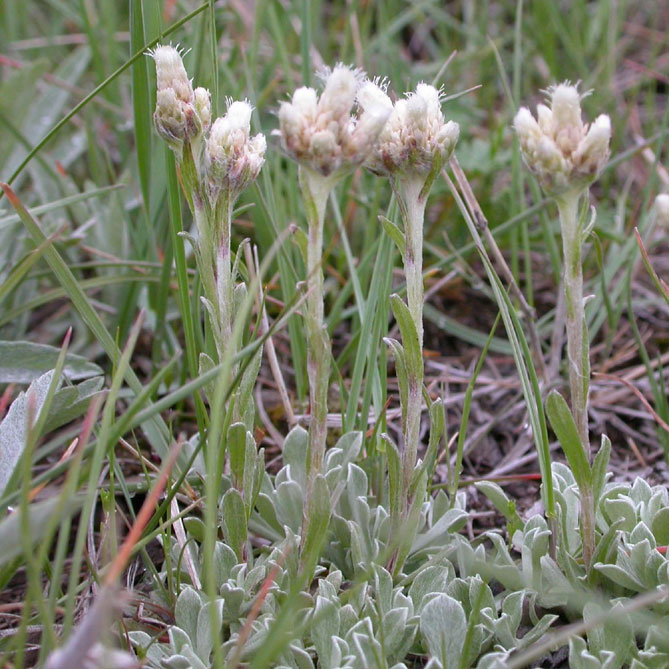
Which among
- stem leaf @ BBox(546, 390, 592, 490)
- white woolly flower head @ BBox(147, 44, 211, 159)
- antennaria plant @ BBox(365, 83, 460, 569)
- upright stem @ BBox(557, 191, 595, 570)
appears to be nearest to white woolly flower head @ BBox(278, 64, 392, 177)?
antennaria plant @ BBox(365, 83, 460, 569)

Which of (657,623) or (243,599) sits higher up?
(243,599)

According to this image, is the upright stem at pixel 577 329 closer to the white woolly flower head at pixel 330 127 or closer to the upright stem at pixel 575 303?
the upright stem at pixel 575 303

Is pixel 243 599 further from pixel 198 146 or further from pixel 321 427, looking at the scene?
pixel 198 146

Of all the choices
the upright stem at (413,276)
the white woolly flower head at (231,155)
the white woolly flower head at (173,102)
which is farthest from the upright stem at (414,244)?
the white woolly flower head at (173,102)

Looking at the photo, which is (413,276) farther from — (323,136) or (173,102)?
(173,102)

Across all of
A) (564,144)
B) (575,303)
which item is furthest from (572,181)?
(575,303)

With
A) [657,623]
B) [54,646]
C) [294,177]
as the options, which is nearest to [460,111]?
[294,177]
